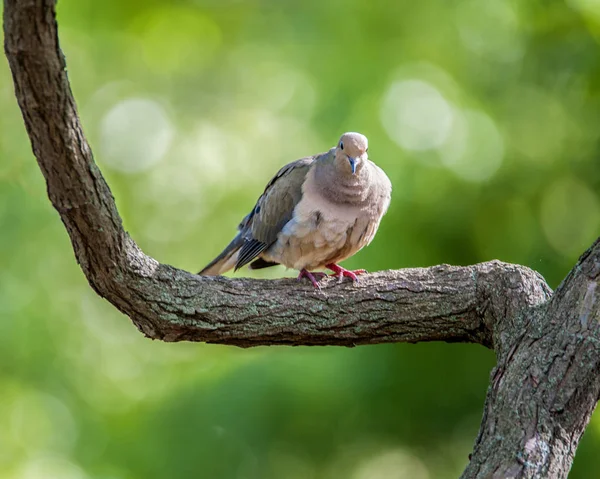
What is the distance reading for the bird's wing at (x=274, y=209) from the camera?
153 inches

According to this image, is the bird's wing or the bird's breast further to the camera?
the bird's wing

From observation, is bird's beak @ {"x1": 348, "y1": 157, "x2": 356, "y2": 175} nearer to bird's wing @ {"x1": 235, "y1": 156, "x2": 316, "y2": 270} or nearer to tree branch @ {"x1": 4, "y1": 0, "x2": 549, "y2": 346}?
bird's wing @ {"x1": 235, "y1": 156, "x2": 316, "y2": 270}

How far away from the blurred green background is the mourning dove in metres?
2.38

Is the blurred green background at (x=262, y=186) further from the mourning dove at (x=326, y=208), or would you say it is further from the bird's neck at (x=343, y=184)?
the bird's neck at (x=343, y=184)

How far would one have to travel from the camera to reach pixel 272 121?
7887 millimetres

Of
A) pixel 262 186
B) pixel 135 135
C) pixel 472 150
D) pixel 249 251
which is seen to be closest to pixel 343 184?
pixel 249 251

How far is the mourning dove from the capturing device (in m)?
3.68

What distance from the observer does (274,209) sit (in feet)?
12.9

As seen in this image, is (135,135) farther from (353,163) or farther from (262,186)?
(353,163)

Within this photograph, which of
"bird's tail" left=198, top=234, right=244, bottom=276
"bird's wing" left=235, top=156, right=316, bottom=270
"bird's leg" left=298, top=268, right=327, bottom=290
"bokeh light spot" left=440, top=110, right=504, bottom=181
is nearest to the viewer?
"bird's leg" left=298, top=268, right=327, bottom=290

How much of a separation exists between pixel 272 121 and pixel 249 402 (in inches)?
114

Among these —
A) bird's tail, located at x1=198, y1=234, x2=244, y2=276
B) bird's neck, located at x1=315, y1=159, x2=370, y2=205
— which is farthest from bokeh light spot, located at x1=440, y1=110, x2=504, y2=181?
bird's neck, located at x1=315, y1=159, x2=370, y2=205

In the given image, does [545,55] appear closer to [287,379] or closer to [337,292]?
[287,379]

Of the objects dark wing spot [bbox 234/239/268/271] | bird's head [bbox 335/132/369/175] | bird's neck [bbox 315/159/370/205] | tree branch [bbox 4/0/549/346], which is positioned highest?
bird's head [bbox 335/132/369/175]
